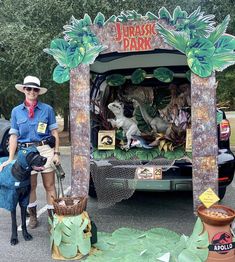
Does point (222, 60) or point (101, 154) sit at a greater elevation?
point (222, 60)

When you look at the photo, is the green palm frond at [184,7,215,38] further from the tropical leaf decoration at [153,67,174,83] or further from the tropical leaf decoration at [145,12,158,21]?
the tropical leaf decoration at [153,67,174,83]

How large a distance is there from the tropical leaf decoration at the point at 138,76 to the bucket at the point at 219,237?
2.62m

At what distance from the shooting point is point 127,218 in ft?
16.7

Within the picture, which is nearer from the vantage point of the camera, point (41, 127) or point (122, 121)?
point (41, 127)

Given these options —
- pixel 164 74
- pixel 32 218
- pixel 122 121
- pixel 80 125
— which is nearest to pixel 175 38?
pixel 80 125

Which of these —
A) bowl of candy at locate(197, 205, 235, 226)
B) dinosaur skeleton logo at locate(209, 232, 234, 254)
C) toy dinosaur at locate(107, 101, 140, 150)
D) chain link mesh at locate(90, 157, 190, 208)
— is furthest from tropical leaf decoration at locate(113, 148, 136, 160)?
dinosaur skeleton logo at locate(209, 232, 234, 254)

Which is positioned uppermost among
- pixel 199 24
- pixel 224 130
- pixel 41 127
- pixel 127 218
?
pixel 199 24

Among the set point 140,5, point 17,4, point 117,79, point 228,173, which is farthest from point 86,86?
point 17,4

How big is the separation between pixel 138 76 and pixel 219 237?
9.27 ft

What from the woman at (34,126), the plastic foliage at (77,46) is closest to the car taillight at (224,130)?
the plastic foliage at (77,46)

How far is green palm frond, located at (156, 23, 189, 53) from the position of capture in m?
3.91

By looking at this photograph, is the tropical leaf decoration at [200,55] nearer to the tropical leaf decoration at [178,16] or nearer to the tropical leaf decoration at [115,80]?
the tropical leaf decoration at [178,16]

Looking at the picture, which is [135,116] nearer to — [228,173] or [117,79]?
[117,79]

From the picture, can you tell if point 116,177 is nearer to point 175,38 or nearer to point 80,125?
point 80,125
